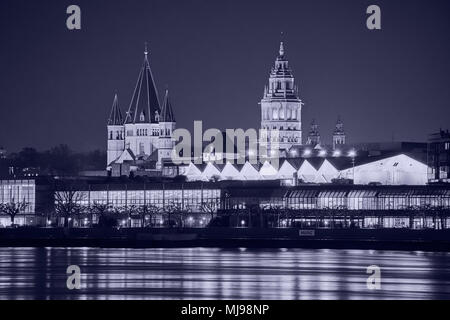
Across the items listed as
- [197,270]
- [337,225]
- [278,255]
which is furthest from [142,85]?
[197,270]

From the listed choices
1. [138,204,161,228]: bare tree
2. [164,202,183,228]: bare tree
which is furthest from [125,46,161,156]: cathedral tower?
[138,204,161,228]: bare tree

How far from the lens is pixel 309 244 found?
10200 centimetres

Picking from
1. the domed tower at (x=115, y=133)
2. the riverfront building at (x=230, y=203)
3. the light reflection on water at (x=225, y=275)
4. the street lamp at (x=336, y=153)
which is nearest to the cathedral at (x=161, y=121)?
the domed tower at (x=115, y=133)

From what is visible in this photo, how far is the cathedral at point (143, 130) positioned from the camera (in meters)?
178

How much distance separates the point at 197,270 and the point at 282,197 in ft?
179

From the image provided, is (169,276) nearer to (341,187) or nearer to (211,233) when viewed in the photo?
(211,233)

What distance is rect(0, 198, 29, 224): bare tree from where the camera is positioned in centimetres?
13538

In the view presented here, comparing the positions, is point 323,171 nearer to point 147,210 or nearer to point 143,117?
point 147,210

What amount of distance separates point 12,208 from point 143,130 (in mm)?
47075

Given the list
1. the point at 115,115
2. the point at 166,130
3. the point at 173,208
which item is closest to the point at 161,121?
the point at 166,130

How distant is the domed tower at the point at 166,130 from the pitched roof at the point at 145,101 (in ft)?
8.61

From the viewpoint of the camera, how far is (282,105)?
184 meters

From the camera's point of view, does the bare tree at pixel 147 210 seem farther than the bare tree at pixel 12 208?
No

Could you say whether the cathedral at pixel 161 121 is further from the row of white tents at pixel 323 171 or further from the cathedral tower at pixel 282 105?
the row of white tents at pixel 323 171
